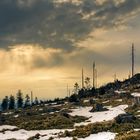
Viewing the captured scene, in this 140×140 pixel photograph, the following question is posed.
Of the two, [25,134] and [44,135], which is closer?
[44,135]

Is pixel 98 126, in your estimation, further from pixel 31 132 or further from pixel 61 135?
pixel 31 132

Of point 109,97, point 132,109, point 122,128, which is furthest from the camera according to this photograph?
point 109,97

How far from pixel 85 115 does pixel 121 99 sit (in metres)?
28.0

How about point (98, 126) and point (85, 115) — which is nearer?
point (98, 126)

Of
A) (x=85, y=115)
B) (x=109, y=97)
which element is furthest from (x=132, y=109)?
(x=109, y=97)

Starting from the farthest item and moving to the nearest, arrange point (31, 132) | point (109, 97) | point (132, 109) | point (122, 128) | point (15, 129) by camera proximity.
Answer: point (109, 97)
point (132, 109)
point (15, 129)
point (31, 132)
point (122, 128)

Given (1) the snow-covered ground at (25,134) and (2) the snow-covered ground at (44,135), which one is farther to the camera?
(1) the snow-covered ground at (25,134)

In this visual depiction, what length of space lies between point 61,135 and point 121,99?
197 feet

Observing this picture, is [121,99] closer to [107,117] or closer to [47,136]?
[107,117]

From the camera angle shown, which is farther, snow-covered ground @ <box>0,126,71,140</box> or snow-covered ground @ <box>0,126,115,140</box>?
snow-covered ground @ <box>0,126,71,140</box>

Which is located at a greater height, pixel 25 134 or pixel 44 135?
pixel 44 135

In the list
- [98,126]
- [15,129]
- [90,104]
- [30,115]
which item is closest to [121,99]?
[90,104]

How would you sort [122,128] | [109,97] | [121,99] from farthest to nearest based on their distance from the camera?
[109,97] → [121,99] → [122,128]

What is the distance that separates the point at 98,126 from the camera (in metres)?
70.1
